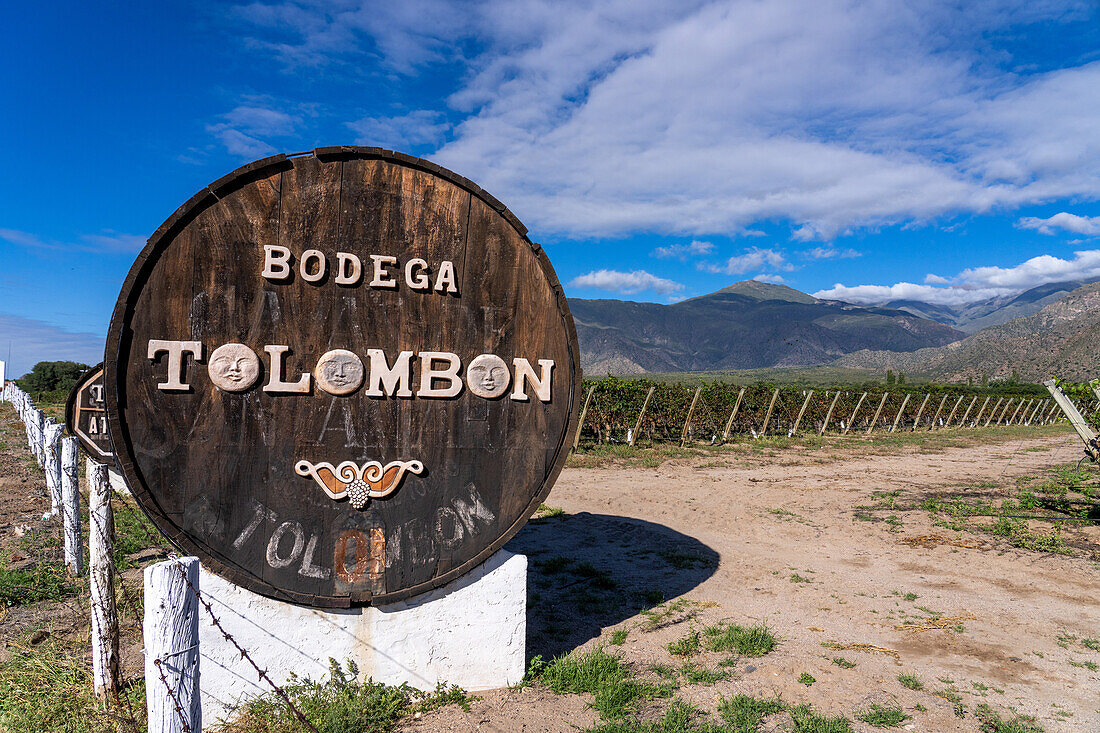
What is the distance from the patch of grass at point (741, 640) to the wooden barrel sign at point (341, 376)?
6.96 feet

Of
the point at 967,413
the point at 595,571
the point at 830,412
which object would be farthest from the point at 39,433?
the point at 967,413

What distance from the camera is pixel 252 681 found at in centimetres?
346

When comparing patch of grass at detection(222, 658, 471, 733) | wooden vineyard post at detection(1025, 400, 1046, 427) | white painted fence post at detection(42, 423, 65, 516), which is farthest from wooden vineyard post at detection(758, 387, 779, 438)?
wooden vineyard post at detection(1025, 400, 1046, 427)

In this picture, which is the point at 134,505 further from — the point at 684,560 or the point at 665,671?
the point at 665,671

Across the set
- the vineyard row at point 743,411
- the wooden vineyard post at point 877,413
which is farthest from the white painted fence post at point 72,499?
the wooden vineyard post at point 877,413

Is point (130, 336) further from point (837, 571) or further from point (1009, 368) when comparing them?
point (1009, 368)

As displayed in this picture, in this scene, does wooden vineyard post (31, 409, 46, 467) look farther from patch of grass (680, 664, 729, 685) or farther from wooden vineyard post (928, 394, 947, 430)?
wooden vineyard post (928, 394, 947, 430)

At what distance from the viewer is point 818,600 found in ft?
19.6

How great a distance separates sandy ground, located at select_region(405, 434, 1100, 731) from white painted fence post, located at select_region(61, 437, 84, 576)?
12.3ft

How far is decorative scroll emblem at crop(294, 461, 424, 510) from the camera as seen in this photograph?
351 centimetres

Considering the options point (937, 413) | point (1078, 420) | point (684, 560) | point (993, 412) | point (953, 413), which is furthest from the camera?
point (993, 412)

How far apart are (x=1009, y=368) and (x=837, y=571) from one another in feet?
324

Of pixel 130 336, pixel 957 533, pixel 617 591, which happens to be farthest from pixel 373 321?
pixel 957 533

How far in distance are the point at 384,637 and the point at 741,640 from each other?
2.82 metres
